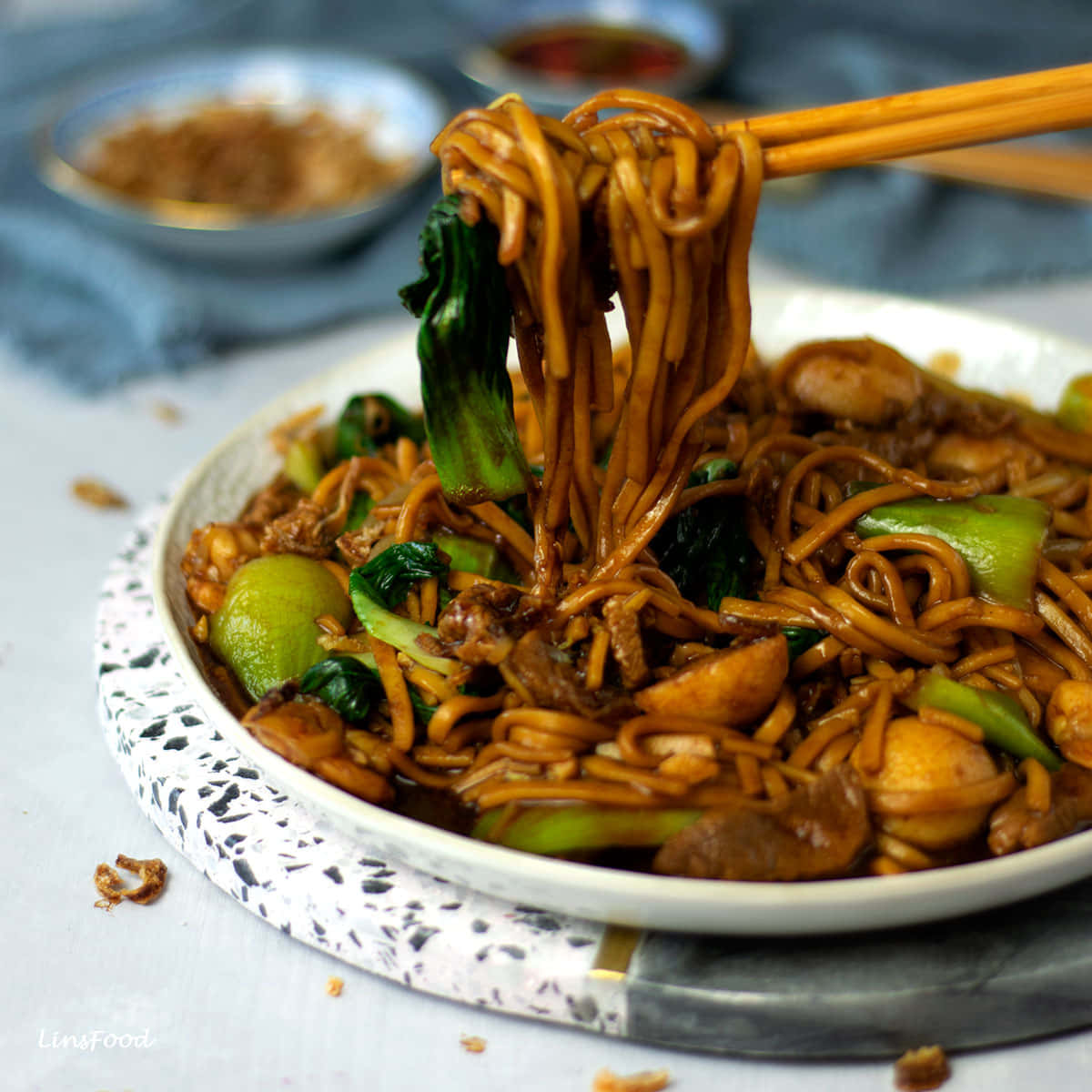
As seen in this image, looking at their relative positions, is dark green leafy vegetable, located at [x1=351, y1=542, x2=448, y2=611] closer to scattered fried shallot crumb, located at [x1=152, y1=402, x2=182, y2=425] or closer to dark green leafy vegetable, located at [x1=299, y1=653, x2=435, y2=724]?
dark green leafy vegetable, located at [x1=299, y1=653, x2=435, y2=724]

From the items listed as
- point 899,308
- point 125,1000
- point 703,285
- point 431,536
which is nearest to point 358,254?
point 899,308

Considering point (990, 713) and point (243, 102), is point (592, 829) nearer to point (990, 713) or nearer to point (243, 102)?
point (990, 713)

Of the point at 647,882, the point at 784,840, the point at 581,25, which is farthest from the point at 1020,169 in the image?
the point at 647,882

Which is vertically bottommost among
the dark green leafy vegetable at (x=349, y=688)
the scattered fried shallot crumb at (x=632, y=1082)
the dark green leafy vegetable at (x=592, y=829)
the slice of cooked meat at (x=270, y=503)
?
the scattered fried shallot crumb at (x=632, y=1082)

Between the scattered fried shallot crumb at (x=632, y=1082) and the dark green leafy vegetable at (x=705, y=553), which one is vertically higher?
the dark green leafy vegetable at (x=705, y=553)

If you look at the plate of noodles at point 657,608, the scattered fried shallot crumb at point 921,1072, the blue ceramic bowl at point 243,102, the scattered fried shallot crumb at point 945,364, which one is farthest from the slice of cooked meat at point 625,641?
the blue ceramic bowl at point 243,102

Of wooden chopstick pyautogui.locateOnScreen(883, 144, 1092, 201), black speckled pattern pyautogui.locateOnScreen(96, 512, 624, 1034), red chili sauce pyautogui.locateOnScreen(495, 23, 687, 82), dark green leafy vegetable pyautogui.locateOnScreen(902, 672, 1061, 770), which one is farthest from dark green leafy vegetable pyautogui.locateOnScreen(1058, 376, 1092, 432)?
red chili sauce pyautogui.locateOnScreen(495, 23, 687, 82)

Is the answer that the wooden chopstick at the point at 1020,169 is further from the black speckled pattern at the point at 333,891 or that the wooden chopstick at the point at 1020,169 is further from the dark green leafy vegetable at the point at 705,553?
→ the black speckled pattern at the point at 333,891
